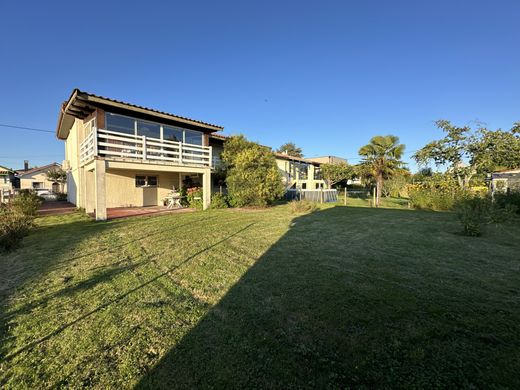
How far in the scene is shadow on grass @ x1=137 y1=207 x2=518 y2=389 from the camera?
1.84 m

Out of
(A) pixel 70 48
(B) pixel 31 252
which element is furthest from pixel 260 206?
(A) pixel 70 48

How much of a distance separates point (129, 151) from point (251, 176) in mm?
6253

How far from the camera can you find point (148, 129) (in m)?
11.9

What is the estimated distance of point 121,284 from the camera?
140 inches

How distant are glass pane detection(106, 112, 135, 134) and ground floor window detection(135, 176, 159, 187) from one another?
11.9 ft

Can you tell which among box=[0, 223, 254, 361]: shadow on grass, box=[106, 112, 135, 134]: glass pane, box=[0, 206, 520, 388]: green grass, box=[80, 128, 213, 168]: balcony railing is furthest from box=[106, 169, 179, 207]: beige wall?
box=[0, 223, 254, 361]: shadow on grass

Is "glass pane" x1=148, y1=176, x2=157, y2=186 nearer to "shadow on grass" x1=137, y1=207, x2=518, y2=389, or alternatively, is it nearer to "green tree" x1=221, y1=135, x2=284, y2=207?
"green tree" x1=221, y1=135, x2=284, y2=207

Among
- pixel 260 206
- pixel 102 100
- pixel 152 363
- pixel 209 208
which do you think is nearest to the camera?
pixel 152 363

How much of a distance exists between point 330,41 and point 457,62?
7.07 meters

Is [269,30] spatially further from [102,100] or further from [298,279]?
[298,279]

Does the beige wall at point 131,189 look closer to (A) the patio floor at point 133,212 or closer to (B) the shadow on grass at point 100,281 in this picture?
(A) the patio floor at point 133,212

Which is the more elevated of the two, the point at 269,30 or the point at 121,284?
the point at 269,30

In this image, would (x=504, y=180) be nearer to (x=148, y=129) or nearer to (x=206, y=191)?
(x=206, y=191)

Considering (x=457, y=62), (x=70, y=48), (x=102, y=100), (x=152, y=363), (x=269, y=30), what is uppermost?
(x=269, y=30)
